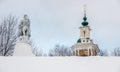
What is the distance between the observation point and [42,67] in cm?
1070

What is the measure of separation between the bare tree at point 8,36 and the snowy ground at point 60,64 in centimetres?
917

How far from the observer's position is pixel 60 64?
1097 centimetres

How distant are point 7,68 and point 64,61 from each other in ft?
7.75

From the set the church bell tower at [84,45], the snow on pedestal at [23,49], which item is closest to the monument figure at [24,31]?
the snow on pedestal at [23,49]

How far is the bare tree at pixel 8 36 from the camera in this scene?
67.2ft

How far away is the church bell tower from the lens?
2442cm

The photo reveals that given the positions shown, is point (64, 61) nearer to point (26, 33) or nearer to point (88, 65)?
point (88, 65)

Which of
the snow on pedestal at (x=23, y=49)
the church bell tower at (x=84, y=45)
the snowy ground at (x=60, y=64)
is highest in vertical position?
the church bell tower at (x=84, y=45)

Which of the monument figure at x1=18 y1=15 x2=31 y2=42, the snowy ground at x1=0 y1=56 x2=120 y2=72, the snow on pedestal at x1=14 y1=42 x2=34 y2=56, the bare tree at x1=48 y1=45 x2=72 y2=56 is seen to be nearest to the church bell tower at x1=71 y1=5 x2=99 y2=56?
the bare tree at x1=48 y1=45 x2=72 y2=56

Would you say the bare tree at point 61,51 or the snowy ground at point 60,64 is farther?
the bare tree at point 61,51

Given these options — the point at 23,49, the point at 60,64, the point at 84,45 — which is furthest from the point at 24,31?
the point at 84,45

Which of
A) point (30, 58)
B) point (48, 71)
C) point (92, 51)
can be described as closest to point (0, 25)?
point (92, 51)

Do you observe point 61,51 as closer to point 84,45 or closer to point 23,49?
point 84,45

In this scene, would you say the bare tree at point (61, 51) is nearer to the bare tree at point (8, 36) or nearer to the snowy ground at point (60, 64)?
the bare tree at point (8, 36)
